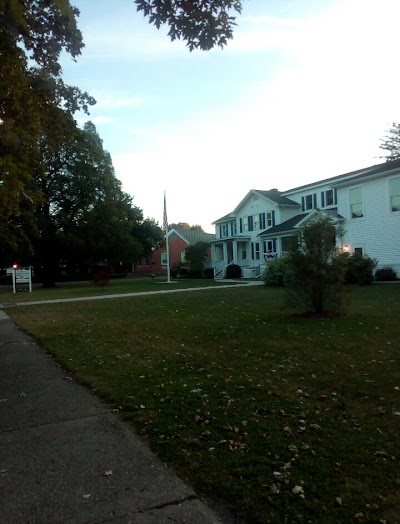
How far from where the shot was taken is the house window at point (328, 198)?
30.8 meters

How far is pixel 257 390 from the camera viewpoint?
5.09 m

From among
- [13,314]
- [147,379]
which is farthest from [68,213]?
[147,379]

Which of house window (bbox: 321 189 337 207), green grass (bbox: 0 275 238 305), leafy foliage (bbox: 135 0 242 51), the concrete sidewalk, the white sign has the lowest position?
the concrete sidewalk

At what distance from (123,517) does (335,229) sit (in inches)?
367

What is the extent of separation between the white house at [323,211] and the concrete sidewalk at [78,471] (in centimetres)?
813

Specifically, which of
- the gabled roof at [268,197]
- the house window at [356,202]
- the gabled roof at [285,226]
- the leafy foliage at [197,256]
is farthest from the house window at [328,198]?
the leafy foliage at [197,256]

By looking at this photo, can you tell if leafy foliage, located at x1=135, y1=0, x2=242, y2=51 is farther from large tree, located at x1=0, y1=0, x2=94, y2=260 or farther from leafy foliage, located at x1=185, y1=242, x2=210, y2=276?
leafy foliage, located at x1=185, y1=242, x2=210, y2=276

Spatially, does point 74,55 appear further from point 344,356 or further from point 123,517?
point 123,517

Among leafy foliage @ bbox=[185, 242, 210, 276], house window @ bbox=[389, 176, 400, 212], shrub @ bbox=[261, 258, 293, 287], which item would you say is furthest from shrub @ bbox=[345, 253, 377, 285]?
leafy foliage @ bbox=[185, 242, 210, 276]

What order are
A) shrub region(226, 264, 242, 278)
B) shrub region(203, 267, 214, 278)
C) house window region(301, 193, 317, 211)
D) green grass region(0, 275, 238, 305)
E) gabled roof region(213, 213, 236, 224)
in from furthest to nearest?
gabled roof region(213, 213, 236, 224) → shrub region(203, 267, 214, 278) → shrub region(226, 264, 242, 278) → house window region(301, 193, 317, 211) → green grass region(0, 275, 238, 305)

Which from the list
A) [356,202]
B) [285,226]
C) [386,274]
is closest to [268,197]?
[285,226]

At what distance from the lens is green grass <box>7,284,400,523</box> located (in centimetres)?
291

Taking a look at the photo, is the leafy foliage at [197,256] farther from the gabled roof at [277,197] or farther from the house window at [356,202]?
the house window at [356,202]

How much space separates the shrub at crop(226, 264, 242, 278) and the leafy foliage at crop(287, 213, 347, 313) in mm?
26341
